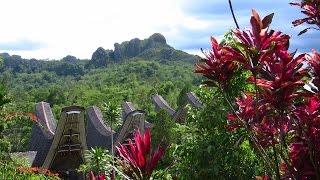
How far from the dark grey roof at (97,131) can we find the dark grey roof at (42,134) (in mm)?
2252

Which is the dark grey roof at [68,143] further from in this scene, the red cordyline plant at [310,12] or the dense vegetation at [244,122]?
the red cordyline plant at [310,12]

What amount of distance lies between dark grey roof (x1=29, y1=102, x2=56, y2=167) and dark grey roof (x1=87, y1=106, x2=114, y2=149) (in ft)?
7.39

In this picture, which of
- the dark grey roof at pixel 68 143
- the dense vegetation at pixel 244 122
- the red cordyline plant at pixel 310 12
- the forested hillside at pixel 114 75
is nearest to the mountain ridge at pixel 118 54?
the forested hillside at pixel 114 75

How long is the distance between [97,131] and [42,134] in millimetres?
3772

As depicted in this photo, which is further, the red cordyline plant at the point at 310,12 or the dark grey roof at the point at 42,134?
the dark grey roof at the point at 42,134

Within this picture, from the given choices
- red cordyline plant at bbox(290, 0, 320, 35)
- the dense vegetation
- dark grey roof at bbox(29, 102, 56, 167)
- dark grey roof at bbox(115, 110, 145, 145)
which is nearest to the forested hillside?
dark grey roof at bbox(29, 102, 56, 167)

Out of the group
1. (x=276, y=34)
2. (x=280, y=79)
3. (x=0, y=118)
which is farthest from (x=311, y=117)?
(x=0, y=118)

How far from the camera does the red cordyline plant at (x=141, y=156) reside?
58.4 inches

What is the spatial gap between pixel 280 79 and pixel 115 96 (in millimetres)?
56927

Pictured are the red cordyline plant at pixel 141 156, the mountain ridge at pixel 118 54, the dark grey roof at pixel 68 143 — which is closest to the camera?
the red cordyline plant at pixel 141 156

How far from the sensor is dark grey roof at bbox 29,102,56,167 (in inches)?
729

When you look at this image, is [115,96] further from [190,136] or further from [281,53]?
[281,53]

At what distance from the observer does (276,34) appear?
1602 mm

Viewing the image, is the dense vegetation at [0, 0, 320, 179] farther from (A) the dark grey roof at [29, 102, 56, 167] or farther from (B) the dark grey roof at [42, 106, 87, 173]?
(A) the dark grey roof at [29, 102, 56, 167]
